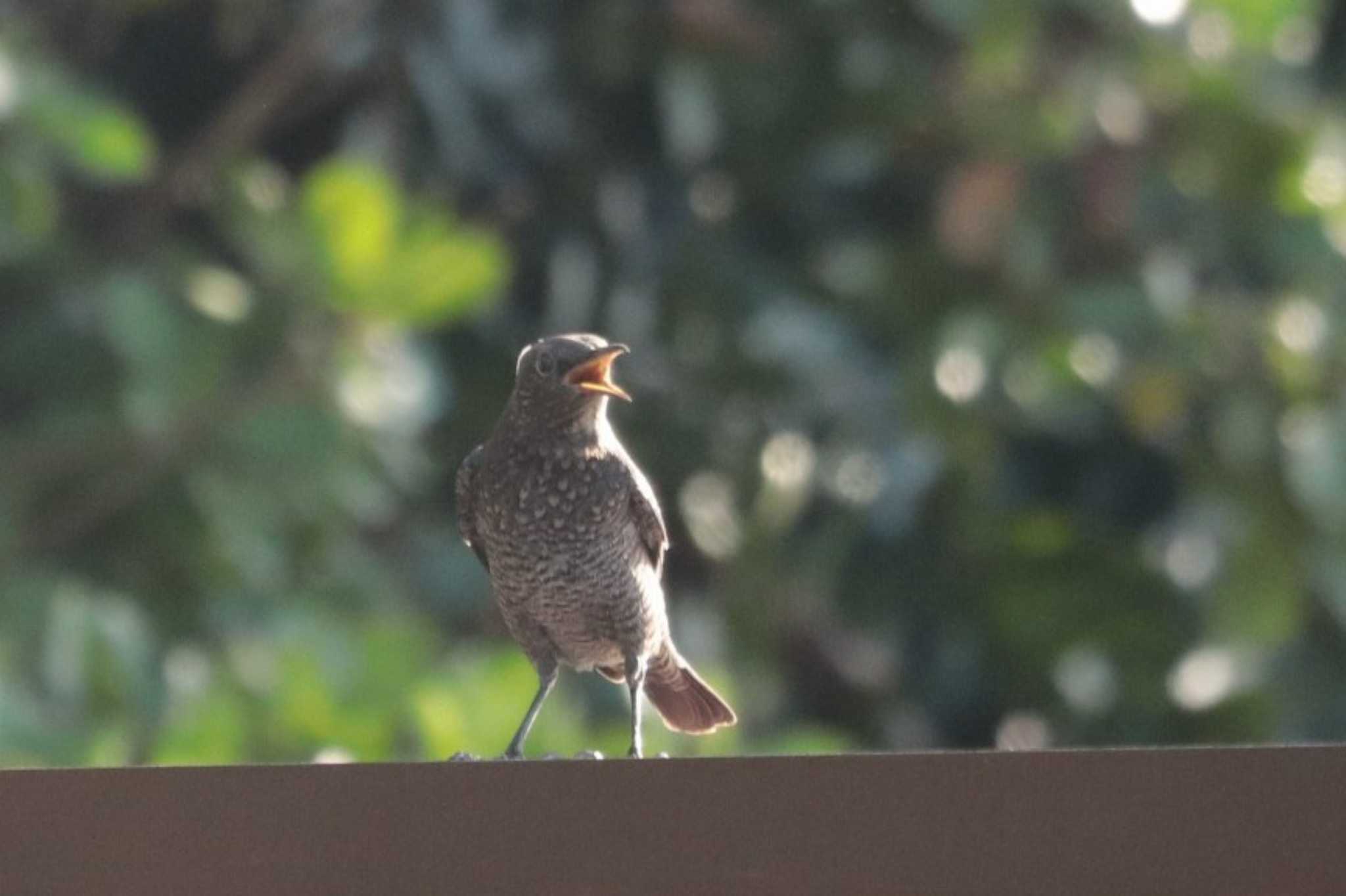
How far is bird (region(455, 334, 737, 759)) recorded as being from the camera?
2527 mm

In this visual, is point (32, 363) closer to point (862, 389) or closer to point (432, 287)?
point (432, 287)

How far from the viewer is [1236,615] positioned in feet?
18.0

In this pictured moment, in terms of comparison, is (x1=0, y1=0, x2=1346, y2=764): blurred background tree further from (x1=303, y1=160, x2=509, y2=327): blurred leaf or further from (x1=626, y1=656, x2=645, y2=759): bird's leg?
(x1=626, y1=656, x2=645, y2=759): bird's leg

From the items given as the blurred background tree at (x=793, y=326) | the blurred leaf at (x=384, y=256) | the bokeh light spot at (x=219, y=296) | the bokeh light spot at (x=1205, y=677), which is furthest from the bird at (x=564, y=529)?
the bokeh light spot at (x=1205, y=677)

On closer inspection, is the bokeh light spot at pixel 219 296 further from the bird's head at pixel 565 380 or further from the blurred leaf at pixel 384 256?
the bird's head at pixel 565 380

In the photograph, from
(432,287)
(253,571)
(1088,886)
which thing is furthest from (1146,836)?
(253,571)

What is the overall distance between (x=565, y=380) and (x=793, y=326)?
3.61 metres

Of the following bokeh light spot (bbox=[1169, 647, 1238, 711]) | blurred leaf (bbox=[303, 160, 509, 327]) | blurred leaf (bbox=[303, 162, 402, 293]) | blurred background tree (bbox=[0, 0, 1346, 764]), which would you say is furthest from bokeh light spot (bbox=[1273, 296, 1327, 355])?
blurred leaf (bbox=[303, 162, 402, 293])

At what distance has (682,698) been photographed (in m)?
2.80

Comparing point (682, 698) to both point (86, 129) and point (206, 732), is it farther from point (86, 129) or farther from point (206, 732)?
point (86, 129)

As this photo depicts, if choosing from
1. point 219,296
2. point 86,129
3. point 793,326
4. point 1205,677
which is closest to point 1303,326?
point 1205,677

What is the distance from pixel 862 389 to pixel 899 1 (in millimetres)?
1032

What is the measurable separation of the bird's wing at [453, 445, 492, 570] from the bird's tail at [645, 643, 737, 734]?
0.25 meters

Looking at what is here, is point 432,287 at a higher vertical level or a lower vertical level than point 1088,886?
higher
